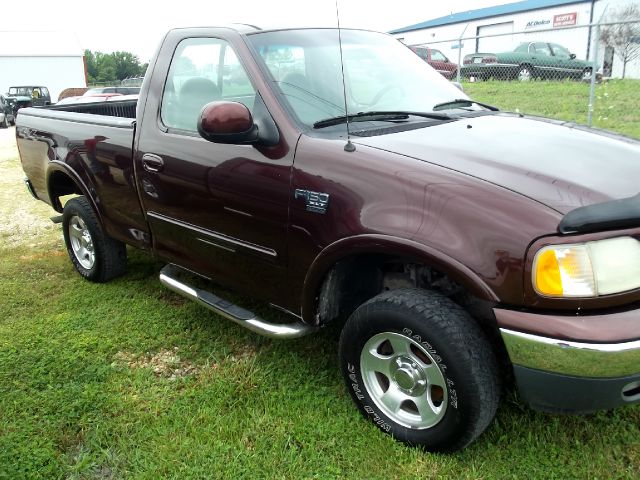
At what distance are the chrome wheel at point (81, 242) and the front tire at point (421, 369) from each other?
8.79 ft

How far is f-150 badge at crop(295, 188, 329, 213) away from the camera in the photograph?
2.55 metres

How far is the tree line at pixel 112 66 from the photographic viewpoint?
7374 centimetres

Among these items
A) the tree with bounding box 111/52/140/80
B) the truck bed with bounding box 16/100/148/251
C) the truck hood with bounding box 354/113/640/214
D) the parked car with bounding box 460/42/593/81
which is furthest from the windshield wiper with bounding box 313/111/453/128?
the tree with bounding box 111/52/140/80

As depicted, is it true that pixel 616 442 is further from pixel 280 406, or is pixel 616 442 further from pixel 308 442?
pixel 280 406

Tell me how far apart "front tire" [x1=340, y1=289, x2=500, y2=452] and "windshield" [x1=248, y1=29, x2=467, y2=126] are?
103 cm

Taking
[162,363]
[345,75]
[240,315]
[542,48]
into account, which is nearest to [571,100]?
[542,48]

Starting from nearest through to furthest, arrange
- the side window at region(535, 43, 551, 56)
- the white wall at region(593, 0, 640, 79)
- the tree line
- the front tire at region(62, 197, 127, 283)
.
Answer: the front tire at region(62, 197, 127, 283) → the white wall at region(593, 0, 640, 79) → the side window at region(535, 43, 551, 56) → the tree line

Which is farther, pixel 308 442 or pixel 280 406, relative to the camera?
pixel 280 406

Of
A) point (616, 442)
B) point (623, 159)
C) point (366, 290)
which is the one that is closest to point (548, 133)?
point (623, 159)

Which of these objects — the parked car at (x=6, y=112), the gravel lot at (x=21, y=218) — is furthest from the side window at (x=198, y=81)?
the parked car at (x=6, y=112)

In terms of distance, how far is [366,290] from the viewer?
9.71 feet

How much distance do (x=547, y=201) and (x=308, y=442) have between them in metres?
1.51

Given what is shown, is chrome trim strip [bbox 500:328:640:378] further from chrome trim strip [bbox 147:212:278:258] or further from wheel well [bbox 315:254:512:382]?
chrome trim strip [bbox 147:212:278:258]

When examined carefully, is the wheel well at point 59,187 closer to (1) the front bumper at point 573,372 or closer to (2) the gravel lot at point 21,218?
(2) the gravel lot at point 21,218
